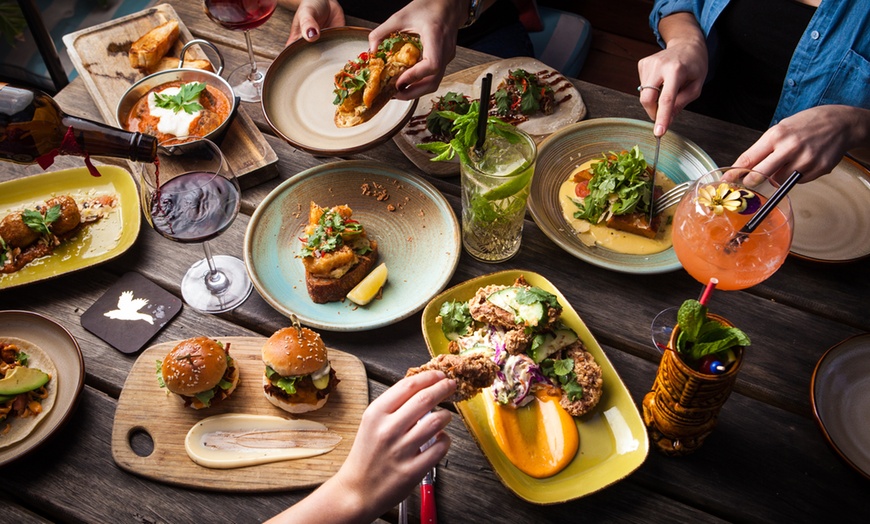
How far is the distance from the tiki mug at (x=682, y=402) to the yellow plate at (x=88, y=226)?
147cm

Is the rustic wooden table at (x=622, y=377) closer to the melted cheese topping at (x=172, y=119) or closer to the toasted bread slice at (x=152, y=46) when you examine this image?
the melted cheese topping at (x=172, y=119)

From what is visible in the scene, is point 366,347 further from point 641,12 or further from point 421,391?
point 641,12

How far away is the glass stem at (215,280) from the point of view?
1.79 m

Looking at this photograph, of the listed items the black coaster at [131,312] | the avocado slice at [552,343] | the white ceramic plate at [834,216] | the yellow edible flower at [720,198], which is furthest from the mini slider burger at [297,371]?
the white ceramic plate at [834,216]

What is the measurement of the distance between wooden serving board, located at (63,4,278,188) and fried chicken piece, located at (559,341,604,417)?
3.64 ft

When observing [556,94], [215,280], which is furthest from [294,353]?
[556,94]

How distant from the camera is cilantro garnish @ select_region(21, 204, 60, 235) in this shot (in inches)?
70.0

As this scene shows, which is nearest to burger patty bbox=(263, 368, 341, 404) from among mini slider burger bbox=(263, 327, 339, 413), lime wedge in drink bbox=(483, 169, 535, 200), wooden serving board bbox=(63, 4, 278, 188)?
mini slider burger bbox=(263, 327, 339, 413)

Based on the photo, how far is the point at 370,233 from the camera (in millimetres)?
1915

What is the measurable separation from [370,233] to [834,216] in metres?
1.34

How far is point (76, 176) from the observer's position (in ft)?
6.47

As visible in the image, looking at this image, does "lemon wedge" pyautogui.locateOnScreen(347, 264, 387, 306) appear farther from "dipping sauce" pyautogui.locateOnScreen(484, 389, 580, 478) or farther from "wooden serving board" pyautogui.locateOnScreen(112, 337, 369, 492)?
"dipping sauce" pyautogui.locateOnScreen(484, 389, 580, 478)

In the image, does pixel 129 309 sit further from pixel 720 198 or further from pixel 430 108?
pixel 720 198

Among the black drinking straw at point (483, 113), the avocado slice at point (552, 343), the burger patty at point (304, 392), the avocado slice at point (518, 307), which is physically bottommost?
the burger patty at point (304, 392)
